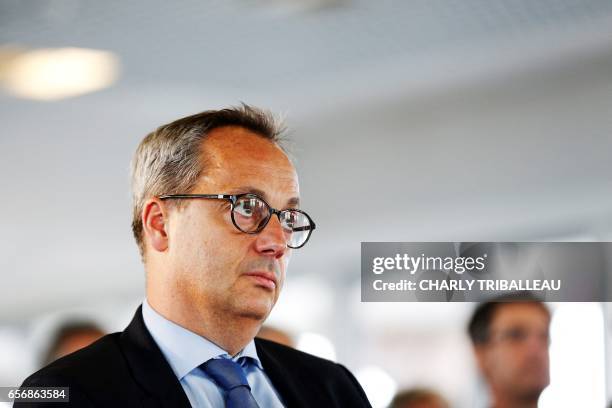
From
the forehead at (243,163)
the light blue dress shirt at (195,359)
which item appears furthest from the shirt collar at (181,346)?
the forehead at (243,163)

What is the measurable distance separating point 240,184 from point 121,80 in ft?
3.18

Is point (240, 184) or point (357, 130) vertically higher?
point (357, 130)

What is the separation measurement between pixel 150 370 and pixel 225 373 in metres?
0.13

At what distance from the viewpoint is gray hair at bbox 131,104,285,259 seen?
1504 millimetres

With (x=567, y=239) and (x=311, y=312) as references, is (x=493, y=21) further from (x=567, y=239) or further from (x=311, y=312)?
(x=311, y=312)

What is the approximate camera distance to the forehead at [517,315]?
2.11m

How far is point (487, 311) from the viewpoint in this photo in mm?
2119

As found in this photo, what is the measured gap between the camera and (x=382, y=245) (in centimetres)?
216

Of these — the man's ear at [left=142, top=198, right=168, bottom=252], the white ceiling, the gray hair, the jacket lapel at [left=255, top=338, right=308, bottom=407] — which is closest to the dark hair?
the white ceiling

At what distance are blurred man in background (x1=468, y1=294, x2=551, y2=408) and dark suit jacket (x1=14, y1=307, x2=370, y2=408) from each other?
1.95 ft

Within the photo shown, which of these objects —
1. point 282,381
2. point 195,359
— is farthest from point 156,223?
point 282,381

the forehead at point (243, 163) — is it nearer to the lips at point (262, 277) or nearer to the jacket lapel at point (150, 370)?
the lips at point (262, 277)

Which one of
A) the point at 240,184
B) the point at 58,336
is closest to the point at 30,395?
the point at 240,184

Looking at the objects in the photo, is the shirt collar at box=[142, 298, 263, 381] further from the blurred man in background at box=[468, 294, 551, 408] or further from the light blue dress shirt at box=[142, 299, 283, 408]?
the blurred man in background at box=[468, 294, 551, 408]
